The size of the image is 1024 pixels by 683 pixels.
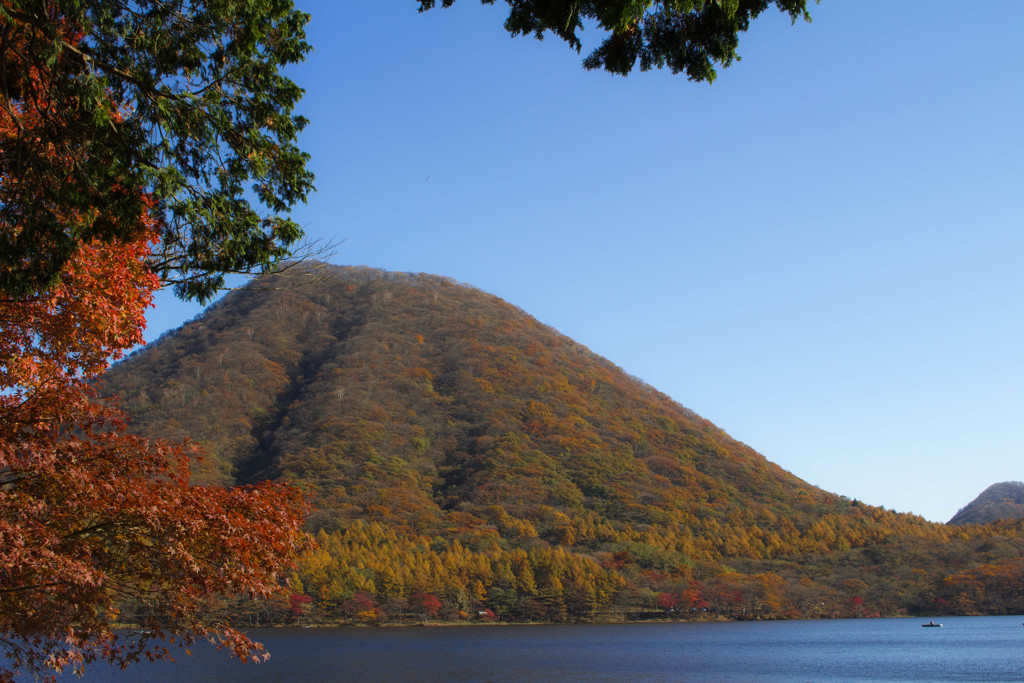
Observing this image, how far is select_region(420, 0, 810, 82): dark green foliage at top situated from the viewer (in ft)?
20.9

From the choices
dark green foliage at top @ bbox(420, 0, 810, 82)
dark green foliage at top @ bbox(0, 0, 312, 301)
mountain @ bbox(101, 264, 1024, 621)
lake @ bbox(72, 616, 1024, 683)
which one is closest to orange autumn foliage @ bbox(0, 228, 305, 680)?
dark green foliage at top @ bbox(0, 0, 312, 301)

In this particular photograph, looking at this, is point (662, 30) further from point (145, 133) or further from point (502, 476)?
point (502, 476)

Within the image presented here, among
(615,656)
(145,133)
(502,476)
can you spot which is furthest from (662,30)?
(502,476)

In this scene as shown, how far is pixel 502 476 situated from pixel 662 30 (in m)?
123

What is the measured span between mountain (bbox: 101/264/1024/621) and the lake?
9475 mm

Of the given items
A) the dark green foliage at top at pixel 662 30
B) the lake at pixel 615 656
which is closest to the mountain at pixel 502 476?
the lake at pixel 615 656

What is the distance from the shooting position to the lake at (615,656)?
162 feet

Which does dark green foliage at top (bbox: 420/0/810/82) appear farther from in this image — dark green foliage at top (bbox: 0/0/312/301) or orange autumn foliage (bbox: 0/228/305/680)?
orange autumn foliage (bbox: 0/228/305/680)

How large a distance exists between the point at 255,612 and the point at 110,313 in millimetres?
93911

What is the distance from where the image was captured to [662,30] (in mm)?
7234

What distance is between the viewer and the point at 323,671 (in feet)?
168

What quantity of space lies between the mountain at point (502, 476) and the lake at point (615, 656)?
9.48m

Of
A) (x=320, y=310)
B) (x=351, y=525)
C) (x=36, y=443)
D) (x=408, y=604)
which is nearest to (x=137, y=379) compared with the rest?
(x=320, y=310)

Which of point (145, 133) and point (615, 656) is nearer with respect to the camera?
point (145, 133)
